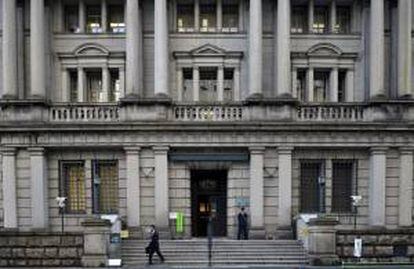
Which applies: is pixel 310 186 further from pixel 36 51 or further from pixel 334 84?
pixel 36 51

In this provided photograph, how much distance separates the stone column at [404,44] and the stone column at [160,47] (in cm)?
1331

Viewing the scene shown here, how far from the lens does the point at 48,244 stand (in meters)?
21.1

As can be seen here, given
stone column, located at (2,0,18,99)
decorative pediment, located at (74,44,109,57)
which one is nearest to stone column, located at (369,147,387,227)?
decorative pediment, located at (74,44,109,57)

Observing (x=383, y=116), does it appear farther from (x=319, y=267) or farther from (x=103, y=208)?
(x=103, y=208)

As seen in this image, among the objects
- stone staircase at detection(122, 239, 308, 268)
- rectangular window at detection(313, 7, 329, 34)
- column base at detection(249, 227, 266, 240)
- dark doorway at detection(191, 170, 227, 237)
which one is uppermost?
rectangular window at detection(313, 7, 329, 34)

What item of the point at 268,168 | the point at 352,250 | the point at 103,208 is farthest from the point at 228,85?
the point at 352,250

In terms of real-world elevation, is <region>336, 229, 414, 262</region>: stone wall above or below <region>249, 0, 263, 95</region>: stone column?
below

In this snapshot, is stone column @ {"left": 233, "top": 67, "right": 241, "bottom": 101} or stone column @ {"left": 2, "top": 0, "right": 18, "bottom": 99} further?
stone column @ {"left": 233, "top": 67, "right": 241, "bottom": 101}

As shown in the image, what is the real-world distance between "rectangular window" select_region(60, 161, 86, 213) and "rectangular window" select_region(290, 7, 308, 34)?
1503 cm

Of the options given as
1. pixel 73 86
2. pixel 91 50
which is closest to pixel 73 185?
pixel 73 86

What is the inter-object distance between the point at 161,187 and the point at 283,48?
10221mm

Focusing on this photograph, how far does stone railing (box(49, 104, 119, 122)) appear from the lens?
26.4 metres

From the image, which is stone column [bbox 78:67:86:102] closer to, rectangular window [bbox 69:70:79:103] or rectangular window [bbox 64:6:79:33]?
rectangular window [bbox 69:70:79:103]

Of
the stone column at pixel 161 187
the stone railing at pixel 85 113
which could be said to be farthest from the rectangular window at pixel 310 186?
the stone railing at pixel 85 113
